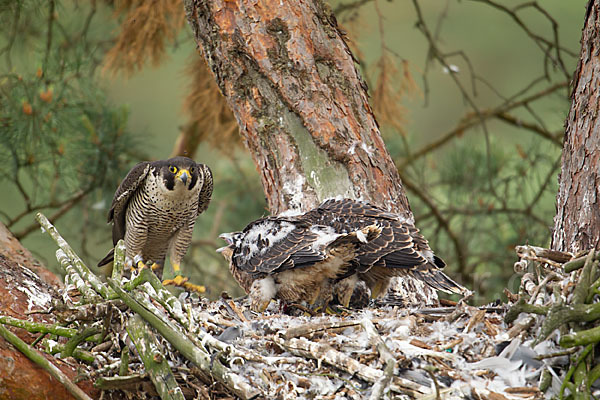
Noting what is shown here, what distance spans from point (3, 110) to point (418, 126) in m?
6.56

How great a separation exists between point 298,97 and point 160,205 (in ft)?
3.66

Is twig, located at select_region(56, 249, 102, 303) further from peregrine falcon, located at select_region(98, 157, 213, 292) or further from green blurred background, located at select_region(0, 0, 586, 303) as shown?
peregrine falcon, located at select_region(98, 157, 213, 292)

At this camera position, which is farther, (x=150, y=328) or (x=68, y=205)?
(x=68, y=205)

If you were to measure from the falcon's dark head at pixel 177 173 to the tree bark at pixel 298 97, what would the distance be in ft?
1.80

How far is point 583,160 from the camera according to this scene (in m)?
2.18

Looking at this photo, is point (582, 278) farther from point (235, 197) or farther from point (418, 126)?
point (418, 126)

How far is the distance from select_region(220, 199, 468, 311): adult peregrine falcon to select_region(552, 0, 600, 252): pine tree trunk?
422mm

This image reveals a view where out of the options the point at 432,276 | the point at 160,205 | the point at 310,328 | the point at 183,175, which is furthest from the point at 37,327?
the point at 160,205

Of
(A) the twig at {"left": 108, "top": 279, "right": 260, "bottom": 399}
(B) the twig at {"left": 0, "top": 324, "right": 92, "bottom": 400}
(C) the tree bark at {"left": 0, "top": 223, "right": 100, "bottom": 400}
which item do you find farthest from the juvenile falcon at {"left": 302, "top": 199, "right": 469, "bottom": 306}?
(B) the twig at {"left": 0, "top": 324, "right": 92, "bottom": 400}

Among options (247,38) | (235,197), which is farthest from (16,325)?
(235,197)

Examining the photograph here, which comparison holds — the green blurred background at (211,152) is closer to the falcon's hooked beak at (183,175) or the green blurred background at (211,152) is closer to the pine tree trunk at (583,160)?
the falcon's hooked beak at (183,175)

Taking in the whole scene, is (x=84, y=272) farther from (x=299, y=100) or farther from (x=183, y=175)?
(x=183, y=175)

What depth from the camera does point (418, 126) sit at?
9.48 m

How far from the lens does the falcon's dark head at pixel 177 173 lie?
11.3 feet
